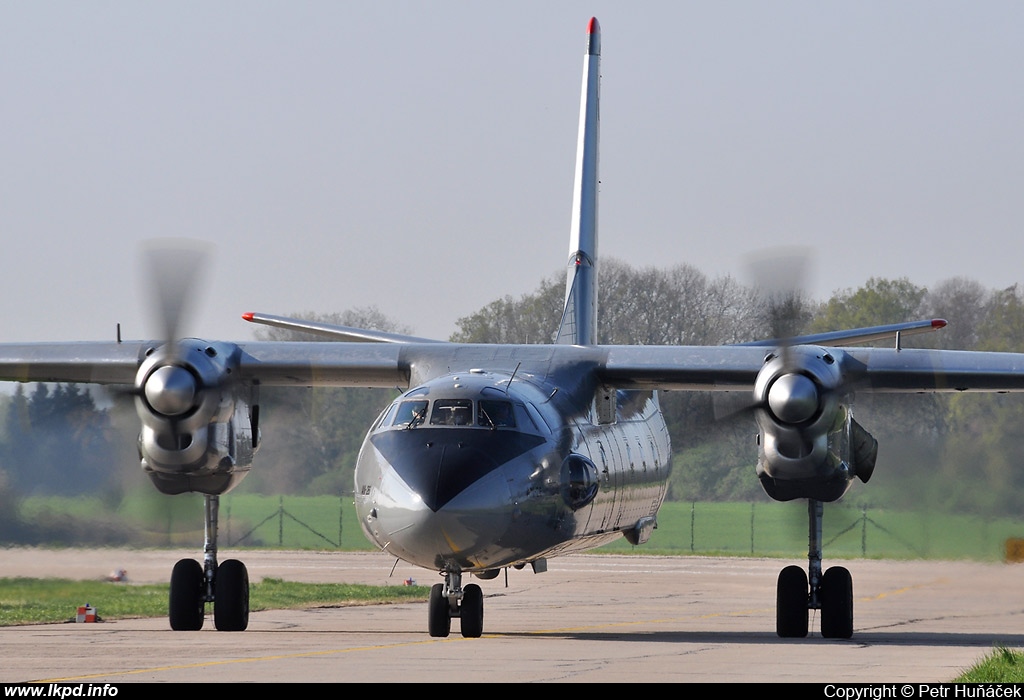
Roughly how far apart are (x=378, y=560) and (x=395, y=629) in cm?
1659

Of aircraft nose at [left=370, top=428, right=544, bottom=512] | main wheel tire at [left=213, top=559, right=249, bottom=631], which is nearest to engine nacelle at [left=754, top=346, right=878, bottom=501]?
A: aircraft nose at [left=370, top=428, right=544, bottom=512]

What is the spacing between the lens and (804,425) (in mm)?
16203

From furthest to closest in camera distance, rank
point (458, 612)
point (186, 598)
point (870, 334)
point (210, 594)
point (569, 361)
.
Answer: point (870, 334), point (210, 594), point (186, 598), point (569, 361), point (458, 612)

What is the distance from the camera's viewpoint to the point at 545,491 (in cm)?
1528

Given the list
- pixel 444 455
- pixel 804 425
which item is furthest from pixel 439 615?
pixel 804 425

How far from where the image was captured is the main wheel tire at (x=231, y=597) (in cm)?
1808

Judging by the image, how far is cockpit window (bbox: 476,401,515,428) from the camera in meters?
15.0

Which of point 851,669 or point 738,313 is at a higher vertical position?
point 738,313

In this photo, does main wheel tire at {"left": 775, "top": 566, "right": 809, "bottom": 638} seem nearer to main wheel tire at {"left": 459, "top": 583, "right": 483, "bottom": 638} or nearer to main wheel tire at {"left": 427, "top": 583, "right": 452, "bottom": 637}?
main wheel tire at {"left": 459, "top": 583, "right": 483, "bottom": 638}

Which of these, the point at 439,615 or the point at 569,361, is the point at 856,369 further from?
the point at 439,615

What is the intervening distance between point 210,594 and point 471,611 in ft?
12.1

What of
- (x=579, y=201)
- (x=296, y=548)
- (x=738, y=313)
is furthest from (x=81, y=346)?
(x=738, y=313)
